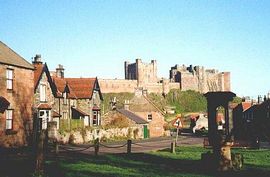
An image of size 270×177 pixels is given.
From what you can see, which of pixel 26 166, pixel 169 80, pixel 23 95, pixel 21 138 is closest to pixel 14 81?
pixel 23 95

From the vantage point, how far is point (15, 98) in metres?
30.0

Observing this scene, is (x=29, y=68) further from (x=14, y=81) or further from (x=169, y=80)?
(x=169, y=80)

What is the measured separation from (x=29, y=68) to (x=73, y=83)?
14.4 meters

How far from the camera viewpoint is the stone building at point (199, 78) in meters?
124

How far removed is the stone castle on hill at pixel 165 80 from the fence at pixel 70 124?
68.9 m

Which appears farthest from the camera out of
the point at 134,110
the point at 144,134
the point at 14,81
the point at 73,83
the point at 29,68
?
the point at 134,110

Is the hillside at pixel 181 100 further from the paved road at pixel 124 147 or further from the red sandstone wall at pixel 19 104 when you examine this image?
the red sandstone wall at pixel 19 104

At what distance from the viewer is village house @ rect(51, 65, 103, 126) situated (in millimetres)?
41253

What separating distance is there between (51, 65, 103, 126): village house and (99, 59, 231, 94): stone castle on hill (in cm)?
6309

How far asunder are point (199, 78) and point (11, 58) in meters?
101

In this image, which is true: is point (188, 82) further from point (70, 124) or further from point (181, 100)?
point (70, 124)

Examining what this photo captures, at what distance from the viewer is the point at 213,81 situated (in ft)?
430

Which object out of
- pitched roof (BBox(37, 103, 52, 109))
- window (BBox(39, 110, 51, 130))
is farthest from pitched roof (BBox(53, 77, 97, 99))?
pitched roof (BBox(37, 103, 52, 109))

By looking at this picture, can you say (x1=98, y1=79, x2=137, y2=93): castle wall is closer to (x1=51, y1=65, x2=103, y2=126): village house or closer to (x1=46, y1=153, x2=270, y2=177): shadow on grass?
(x1=51, y1=65, x2=103, y2=126): village house
